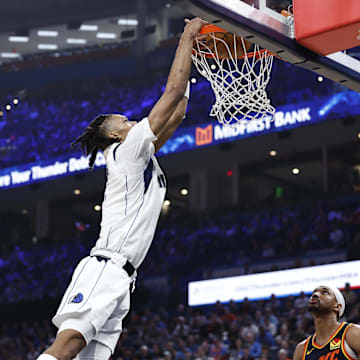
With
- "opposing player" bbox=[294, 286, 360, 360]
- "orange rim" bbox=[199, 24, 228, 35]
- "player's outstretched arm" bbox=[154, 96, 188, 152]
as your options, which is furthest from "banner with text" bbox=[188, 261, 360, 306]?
"player's outstretched arm" bbox=[154, 96, 188, 152]

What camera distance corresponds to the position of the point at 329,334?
4992 mm

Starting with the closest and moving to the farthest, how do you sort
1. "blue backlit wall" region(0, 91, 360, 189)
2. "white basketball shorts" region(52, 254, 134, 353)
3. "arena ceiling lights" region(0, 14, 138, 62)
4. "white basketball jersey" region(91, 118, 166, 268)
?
"white basketball shorts" region(52, 254, 134, 353), "white basketball jersey" region(91, 118, 166, 268), "blue backlit wall" region(0, 91, 360, 189), "arena ceiling lights" region(0, 14, 138, 62)

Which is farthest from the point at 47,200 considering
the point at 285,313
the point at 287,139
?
the point at 285,313

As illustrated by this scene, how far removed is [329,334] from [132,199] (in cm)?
214

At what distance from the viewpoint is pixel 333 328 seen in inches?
197

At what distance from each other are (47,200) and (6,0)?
290 inches

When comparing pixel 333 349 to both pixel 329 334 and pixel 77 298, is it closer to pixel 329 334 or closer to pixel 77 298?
pixel 329 334

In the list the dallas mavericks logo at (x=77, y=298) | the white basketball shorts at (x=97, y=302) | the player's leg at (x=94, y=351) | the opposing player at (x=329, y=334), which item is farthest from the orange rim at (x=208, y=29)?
the opposing player at (x=329, y=334)

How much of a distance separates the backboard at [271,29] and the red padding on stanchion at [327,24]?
0.06 meters

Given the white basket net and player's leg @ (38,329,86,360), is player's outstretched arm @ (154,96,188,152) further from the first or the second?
player's leg @ (38,329,86,360)

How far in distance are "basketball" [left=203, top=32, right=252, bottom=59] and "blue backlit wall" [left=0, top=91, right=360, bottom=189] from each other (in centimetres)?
1247

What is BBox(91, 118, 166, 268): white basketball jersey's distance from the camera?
136 inches

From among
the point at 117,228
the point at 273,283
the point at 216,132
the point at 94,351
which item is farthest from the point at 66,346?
the point at 216,132

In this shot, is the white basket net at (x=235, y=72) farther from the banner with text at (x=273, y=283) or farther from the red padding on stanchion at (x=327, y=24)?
the banner with text at (x=273, y=283)
